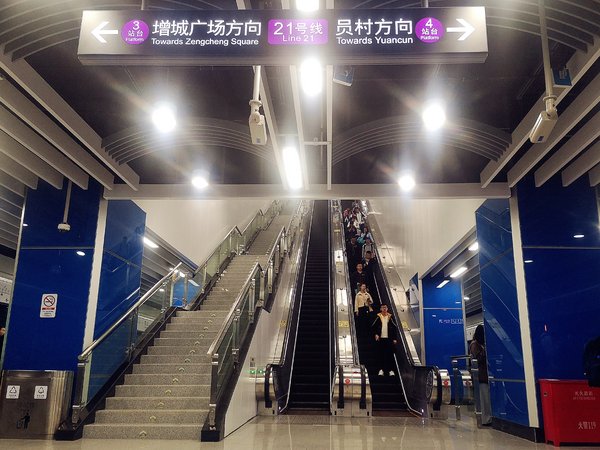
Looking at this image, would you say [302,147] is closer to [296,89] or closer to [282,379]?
[296,89]

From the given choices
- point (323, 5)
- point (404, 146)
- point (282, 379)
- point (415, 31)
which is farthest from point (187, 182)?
point (415, 31)

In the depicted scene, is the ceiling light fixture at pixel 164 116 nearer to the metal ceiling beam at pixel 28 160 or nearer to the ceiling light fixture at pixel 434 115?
the metal ceiling beam at pixel 28 160

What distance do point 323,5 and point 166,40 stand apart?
48.2 inches

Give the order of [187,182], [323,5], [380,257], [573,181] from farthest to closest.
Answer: [380,257]
[187,182]
[573,181]
[323,5]

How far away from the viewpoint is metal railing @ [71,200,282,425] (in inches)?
261

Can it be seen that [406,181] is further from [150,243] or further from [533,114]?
[150,243]

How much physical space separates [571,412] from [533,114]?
3.44 meters

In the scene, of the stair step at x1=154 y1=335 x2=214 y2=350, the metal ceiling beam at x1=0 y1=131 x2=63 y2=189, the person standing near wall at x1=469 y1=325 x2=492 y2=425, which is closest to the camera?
the metal ceiling beam at x1=0 y1=131 x2=63 y2=189

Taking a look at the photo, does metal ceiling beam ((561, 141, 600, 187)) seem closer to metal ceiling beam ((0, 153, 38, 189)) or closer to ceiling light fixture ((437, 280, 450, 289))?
ceiling light fixture ((437, 280, 450, 289))

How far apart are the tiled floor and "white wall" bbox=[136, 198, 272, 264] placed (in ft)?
14.2

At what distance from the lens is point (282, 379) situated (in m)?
9.55

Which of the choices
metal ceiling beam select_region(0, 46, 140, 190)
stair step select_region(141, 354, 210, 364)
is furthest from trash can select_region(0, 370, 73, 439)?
metal ceiling beam select_region(0, 46, 140, 190)

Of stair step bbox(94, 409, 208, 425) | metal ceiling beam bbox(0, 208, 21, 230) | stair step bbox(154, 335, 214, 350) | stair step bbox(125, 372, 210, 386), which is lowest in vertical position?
stair step bbox(94, 409, 208, 425)

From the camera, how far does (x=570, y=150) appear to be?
608cm
